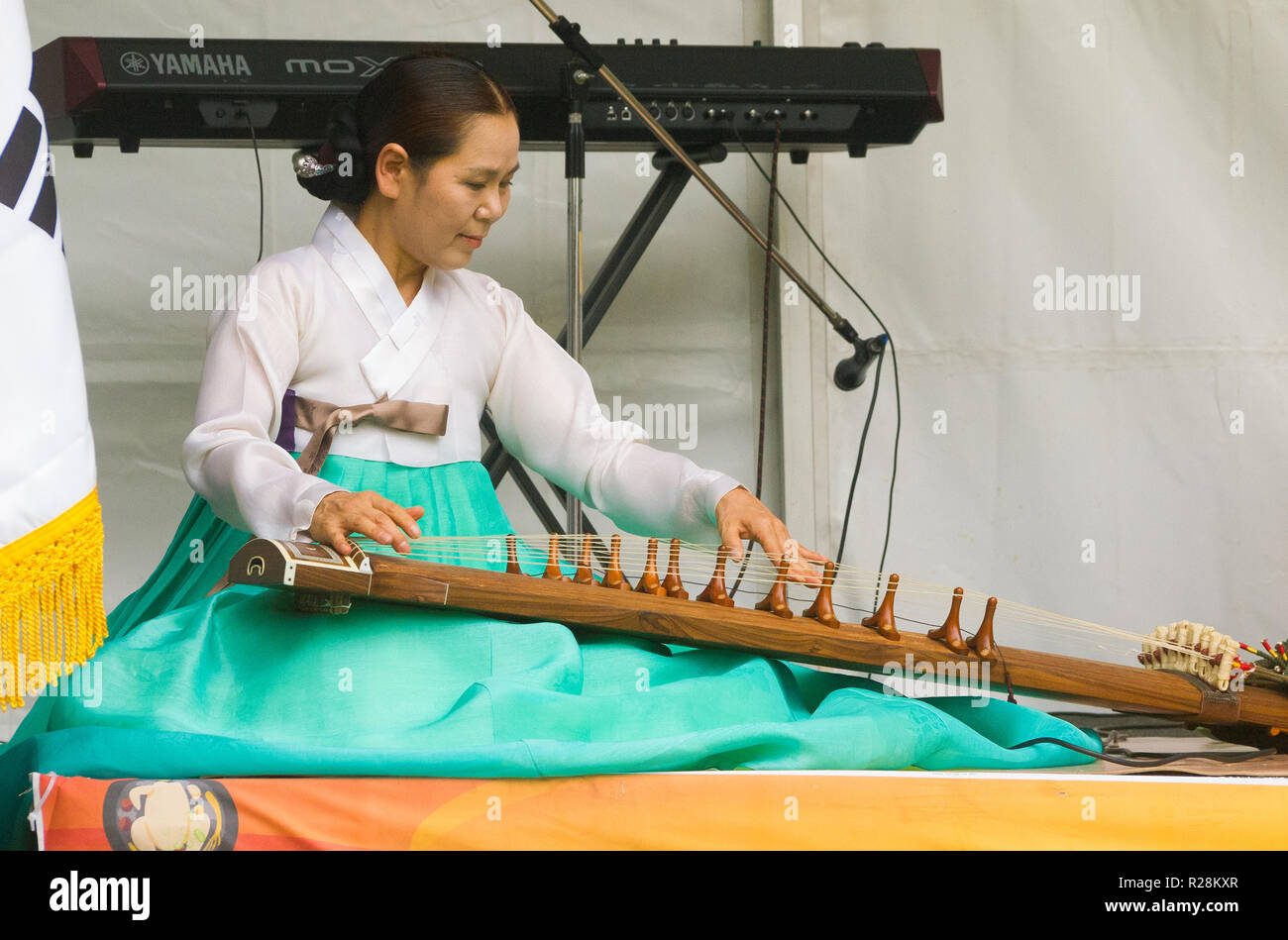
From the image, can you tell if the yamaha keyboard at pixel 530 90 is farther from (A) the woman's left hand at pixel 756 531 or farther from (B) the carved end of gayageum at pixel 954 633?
(B) the carved end of gayageum at pixel 954 633

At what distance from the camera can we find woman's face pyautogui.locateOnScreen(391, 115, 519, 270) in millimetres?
1620

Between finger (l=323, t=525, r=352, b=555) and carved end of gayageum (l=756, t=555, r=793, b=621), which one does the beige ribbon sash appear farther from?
carved end of gayageum (l=756, t=555, r=793, b=621)

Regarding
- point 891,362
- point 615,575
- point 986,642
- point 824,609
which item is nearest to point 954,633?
point 986,642

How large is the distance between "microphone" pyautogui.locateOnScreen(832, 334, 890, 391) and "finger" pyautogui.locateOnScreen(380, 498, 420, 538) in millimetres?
1136

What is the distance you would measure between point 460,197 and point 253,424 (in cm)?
37

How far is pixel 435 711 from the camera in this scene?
126 cm

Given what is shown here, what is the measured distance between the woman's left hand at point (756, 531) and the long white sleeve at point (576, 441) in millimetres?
110

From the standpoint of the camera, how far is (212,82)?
6.84ft

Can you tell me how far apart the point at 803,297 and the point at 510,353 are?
1.06 meters

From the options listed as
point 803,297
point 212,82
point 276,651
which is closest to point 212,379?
point 276,651

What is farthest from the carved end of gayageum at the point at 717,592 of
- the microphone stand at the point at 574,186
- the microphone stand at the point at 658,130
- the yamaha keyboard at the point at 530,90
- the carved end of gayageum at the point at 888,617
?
the yamaha keyboard at the point at 530,90

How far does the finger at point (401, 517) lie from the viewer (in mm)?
1276

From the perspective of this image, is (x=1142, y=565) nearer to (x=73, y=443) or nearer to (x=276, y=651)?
(x=276, y=651)
